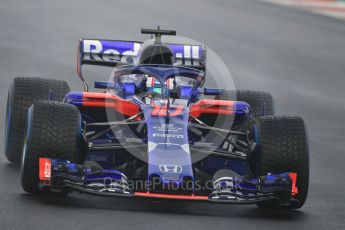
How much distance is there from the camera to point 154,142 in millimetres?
10852

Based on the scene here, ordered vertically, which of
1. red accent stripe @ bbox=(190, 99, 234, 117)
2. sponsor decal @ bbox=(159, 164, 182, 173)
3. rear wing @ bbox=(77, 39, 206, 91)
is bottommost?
sponsor decal @ bbox=(159, 164, 182, 173)

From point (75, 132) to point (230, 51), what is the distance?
15160 millimetres

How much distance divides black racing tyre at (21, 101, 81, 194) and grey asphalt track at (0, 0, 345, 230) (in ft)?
0.89

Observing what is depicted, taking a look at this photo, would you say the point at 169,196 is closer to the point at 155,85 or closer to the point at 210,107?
the point at 210,107

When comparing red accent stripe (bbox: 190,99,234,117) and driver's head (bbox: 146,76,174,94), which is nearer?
red accent stripe (bbox: 190,99,234,117)

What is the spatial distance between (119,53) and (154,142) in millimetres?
4041

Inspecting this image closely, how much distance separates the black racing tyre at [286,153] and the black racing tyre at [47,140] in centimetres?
197

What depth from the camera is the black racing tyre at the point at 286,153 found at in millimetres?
10906

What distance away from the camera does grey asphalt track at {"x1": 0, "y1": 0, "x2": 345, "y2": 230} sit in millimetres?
10141

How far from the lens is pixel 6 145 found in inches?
504

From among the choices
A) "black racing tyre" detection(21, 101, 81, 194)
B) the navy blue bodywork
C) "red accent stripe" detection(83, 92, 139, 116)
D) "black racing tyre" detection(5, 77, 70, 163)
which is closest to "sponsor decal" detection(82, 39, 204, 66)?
the navy blue bodywork

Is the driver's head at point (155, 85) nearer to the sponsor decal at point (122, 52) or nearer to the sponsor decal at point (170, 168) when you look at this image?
the sponsor decal at point (122, 52)

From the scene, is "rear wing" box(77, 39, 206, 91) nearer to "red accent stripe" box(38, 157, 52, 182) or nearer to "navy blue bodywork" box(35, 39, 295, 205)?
"navy blue bodywork" box(35, 39, 295, 205)

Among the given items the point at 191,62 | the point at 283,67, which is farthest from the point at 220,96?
the point at 283,67
